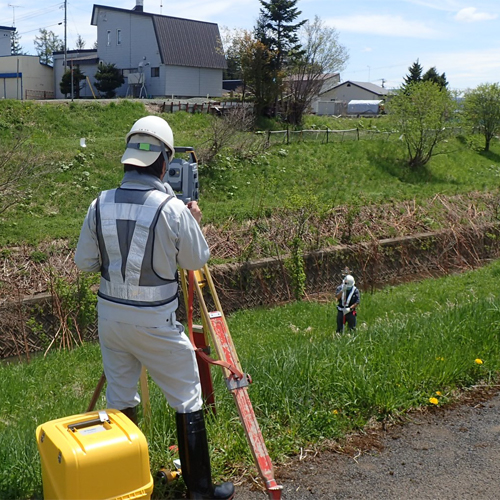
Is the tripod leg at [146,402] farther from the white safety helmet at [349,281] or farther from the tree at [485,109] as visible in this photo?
the tree at [485,109]

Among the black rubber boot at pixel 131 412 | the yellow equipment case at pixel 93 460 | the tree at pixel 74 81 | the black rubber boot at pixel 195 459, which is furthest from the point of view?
the tree at pixel 74 81

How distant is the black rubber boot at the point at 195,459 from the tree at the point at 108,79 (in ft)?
146

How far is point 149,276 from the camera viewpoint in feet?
12.0

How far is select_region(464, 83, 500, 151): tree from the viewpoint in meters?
40.2

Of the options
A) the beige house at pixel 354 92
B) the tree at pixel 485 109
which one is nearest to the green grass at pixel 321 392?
the tree at pixel 485 109

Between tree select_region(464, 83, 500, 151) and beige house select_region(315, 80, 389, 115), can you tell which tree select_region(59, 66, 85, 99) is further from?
beige house select_region(315, 80, 389, 115)

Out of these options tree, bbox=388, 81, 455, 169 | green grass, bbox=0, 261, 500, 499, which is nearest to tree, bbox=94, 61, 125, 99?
tree, bbox=388, 81, 455, 169

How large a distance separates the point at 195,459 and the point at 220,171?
2100cm

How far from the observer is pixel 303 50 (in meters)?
39.2

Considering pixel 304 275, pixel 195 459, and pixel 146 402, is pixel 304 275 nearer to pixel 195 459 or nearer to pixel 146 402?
pixel 146 402

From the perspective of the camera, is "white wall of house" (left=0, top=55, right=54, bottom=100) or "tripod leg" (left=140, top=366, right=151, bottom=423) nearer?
"tripod leg" (left=140, top=366, right=151, bottom=423)

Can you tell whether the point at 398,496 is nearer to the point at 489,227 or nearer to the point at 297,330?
the point at 297,330

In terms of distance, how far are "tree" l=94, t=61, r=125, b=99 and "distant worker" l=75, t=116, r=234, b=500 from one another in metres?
44.0

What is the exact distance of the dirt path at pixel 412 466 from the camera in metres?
4.08
